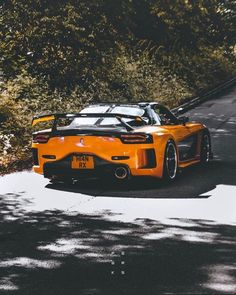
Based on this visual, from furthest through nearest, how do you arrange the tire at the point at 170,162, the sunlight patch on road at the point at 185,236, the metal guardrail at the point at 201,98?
the metal guardrail at the point at 201,98
the tire at the point at 170,162
the sunlight patch on road at the point at 185,236

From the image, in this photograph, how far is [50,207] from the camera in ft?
27.4

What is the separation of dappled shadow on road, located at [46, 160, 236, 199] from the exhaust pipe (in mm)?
189

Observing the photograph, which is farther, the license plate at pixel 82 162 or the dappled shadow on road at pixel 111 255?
the license plate at pixel 82 162

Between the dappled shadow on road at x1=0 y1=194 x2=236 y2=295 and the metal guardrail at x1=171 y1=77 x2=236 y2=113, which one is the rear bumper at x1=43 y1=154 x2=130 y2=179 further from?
the metal guardrail at x1=171 y1=77 x2=236 y2=113

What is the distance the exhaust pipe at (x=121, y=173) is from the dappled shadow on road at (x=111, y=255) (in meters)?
1.81

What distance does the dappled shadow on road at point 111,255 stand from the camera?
16.6 feet

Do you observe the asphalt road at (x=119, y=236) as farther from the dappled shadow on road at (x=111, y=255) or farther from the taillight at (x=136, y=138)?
the taillight at (x=136, y=138)

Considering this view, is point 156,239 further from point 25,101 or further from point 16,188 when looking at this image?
point 25,101

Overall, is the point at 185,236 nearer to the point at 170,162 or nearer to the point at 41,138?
the point at 170,162

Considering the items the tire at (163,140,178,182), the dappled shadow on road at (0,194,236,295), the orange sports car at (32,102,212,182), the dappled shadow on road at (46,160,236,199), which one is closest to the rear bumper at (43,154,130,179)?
the orange sports car at (32,102,212,182)

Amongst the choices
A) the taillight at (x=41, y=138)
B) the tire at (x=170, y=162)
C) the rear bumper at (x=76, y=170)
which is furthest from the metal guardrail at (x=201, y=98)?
the rear bumper at (x=76, y=170)

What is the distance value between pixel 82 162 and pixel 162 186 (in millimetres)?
1326

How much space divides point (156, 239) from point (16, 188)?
13.4 ft

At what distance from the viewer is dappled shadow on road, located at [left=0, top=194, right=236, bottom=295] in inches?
200
